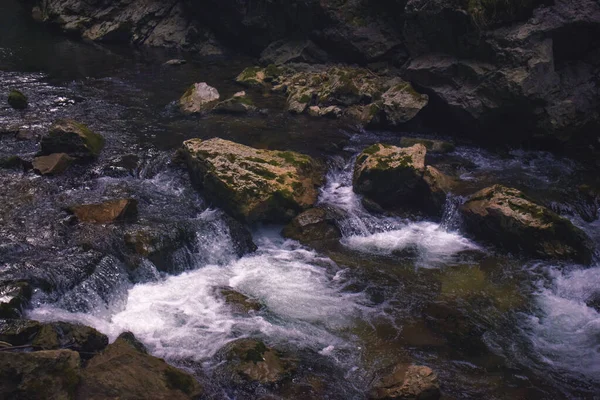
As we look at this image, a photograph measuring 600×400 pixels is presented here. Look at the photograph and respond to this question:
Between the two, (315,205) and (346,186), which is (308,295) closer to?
(315,205)

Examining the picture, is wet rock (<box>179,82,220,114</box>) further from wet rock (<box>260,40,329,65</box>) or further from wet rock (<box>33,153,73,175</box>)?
wet rock (<box>260,40,329,65</box>)

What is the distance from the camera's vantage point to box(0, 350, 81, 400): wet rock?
673 centimetres

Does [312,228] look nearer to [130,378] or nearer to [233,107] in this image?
[130,378]

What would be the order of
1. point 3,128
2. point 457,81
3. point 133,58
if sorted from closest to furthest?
point 3,128 → point 457,81 → point 133,58

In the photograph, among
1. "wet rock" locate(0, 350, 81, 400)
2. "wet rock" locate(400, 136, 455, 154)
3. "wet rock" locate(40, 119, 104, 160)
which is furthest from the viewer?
Result: "wet rock" locate(400, 136, 455, 154)

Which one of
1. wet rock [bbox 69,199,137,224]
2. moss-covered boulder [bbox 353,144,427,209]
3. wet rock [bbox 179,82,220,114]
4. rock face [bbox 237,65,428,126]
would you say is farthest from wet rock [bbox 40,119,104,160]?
rock face [bbox 237,65,428,126]

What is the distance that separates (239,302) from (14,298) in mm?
4044

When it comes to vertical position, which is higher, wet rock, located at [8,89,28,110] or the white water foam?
wet rock, located at [8,89,28,110]

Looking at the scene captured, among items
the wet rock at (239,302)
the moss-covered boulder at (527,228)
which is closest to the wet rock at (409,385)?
the wet rock at (239,302)

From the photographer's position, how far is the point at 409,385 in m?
8.40

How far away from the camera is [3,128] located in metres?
17.0

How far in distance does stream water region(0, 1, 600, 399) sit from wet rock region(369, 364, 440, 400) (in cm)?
43

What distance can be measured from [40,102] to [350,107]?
11.4m

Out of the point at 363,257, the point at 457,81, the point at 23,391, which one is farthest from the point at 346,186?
the point at 23,391
